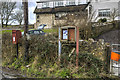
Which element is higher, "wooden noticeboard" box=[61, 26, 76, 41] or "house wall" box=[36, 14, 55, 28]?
"house wall" box=[36, 14, 55, 28]

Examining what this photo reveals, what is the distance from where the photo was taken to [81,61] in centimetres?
453

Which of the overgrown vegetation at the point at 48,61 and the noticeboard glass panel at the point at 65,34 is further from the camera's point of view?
the noticeboard glass panel at the point at 65,34

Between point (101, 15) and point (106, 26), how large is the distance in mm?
6988

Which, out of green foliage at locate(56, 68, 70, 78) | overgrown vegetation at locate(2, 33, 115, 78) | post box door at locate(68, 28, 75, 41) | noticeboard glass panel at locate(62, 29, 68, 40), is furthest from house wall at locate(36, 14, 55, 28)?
green foliage at locate(56, 68, 70, 78)

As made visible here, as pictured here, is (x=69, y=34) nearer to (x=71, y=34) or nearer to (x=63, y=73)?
(x=71, y=34)

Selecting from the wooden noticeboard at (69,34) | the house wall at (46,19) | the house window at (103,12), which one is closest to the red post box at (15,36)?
the wooden noticeboard at (69,34)

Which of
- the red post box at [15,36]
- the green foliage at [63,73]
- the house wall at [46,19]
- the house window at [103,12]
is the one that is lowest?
the green foliage at [63,73]

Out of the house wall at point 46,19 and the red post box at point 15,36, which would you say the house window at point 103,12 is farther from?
the red post box at point 15,36

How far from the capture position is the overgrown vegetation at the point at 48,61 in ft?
13.8

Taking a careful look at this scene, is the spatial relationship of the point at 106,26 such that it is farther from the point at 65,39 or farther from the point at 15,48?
the point at 15,48

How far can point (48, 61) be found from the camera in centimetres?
504

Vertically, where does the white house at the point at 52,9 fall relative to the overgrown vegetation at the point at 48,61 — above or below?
above

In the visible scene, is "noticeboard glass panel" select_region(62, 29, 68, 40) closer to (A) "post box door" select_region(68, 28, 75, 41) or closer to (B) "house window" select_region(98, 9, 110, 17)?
(A) "post box door" select_region(68, 28, 75, 41)

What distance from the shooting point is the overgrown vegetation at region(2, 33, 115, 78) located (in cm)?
422
